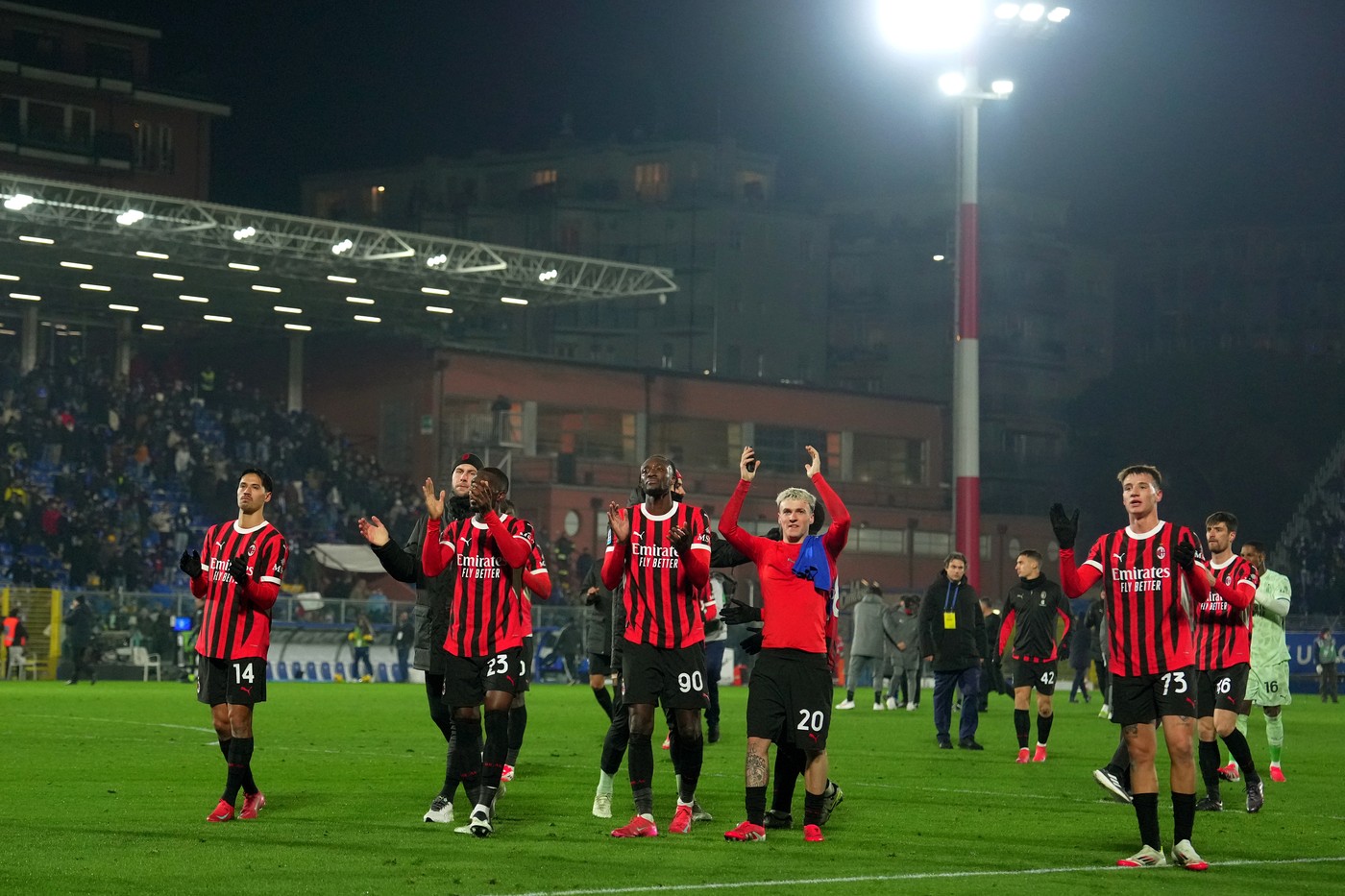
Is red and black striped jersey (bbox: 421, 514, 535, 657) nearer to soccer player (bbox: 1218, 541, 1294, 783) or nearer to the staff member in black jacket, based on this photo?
soccer player (bbox: 1218, 541, 1294, 783)

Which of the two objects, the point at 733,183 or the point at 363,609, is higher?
the point at 733,183

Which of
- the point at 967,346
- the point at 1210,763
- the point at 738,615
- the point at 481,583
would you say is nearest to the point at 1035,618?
the point at 1210,763

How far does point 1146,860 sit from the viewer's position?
9.88m

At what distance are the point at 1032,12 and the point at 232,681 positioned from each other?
28.3 metres

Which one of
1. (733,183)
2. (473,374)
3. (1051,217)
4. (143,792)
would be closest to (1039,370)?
(1051,217)

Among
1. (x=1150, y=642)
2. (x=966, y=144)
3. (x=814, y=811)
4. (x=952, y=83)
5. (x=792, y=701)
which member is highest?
(x=952, y=83)

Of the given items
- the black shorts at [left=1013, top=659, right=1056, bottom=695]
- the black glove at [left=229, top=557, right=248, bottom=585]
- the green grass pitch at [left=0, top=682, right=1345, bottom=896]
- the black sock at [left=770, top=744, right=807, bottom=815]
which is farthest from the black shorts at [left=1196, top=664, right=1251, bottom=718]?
the black glove at [left=229, top=557, right=248, bottom=585]

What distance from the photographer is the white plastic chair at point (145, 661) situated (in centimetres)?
3759

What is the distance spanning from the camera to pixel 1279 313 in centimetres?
11394

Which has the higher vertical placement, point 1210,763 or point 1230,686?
point 1230,686

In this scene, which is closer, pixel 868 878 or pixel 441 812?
pixel 868 878

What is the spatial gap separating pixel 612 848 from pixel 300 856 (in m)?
1.68

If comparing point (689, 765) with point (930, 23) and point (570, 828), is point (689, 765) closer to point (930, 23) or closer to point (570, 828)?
point (570, 828)

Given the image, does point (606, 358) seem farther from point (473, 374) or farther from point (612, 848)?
point (612, 848)
